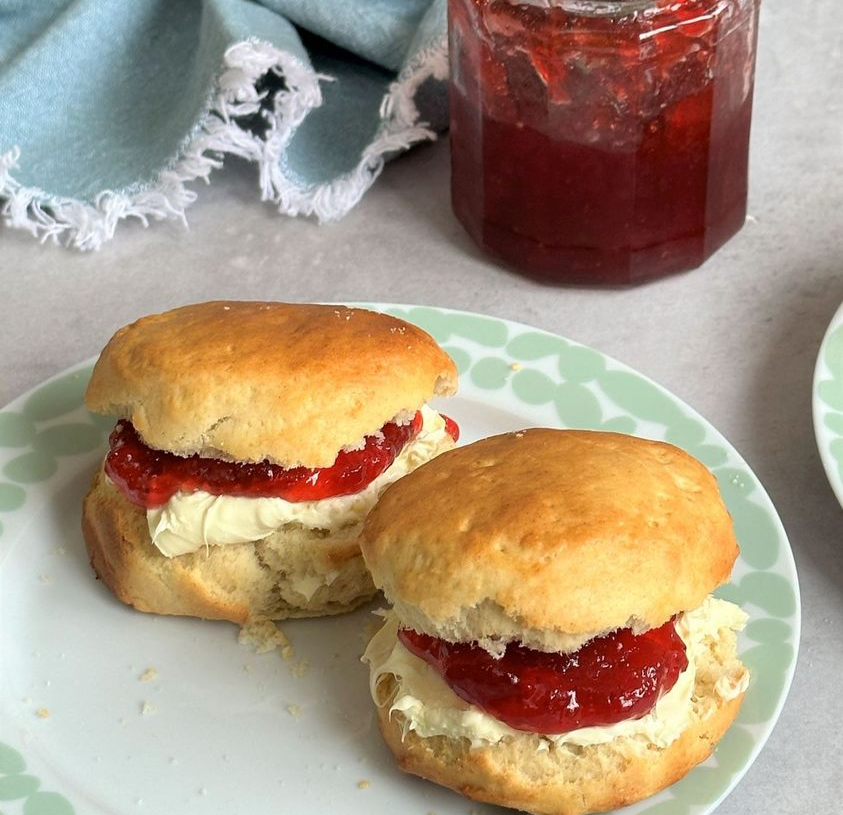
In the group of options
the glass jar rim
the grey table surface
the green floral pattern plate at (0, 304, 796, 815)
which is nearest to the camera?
the green floral pattern plate at (0, 304, 796, 815)

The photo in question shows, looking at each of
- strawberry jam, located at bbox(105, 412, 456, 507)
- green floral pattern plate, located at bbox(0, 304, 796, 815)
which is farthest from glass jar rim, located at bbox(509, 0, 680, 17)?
strawberry jam, located at bbox(105, 412, 456, 507)

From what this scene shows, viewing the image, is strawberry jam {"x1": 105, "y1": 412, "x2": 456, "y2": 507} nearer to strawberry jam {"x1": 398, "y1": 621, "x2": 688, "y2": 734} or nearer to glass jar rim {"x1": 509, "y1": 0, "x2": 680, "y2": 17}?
strawberry jam {"x1": 398, "y1": 621, "x2": 688, "y2": 734}

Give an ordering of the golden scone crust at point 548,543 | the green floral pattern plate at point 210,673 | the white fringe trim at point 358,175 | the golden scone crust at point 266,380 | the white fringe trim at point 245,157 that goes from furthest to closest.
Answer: the white fringe trim at point 358,175 < the white fringe trim at point 245,157 < the golden scone crust at point 266,380 < the green floral pattern plate at point 210,673 < the golden scone crust at point 548,543

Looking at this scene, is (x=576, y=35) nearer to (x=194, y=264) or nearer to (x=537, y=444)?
Result: (x=537, y=444)

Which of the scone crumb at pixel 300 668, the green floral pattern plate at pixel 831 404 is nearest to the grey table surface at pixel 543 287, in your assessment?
the green floral pattern plate at pixel 831 404

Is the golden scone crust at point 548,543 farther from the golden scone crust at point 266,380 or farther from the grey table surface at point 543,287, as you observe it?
the grey table surface at point 543,287

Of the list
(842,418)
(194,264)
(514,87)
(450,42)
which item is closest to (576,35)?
(514,87)

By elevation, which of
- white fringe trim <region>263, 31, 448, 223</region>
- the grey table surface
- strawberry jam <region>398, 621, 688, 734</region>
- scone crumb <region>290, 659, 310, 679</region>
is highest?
strawberry jam <region>398, 621, 688, 734</region>
